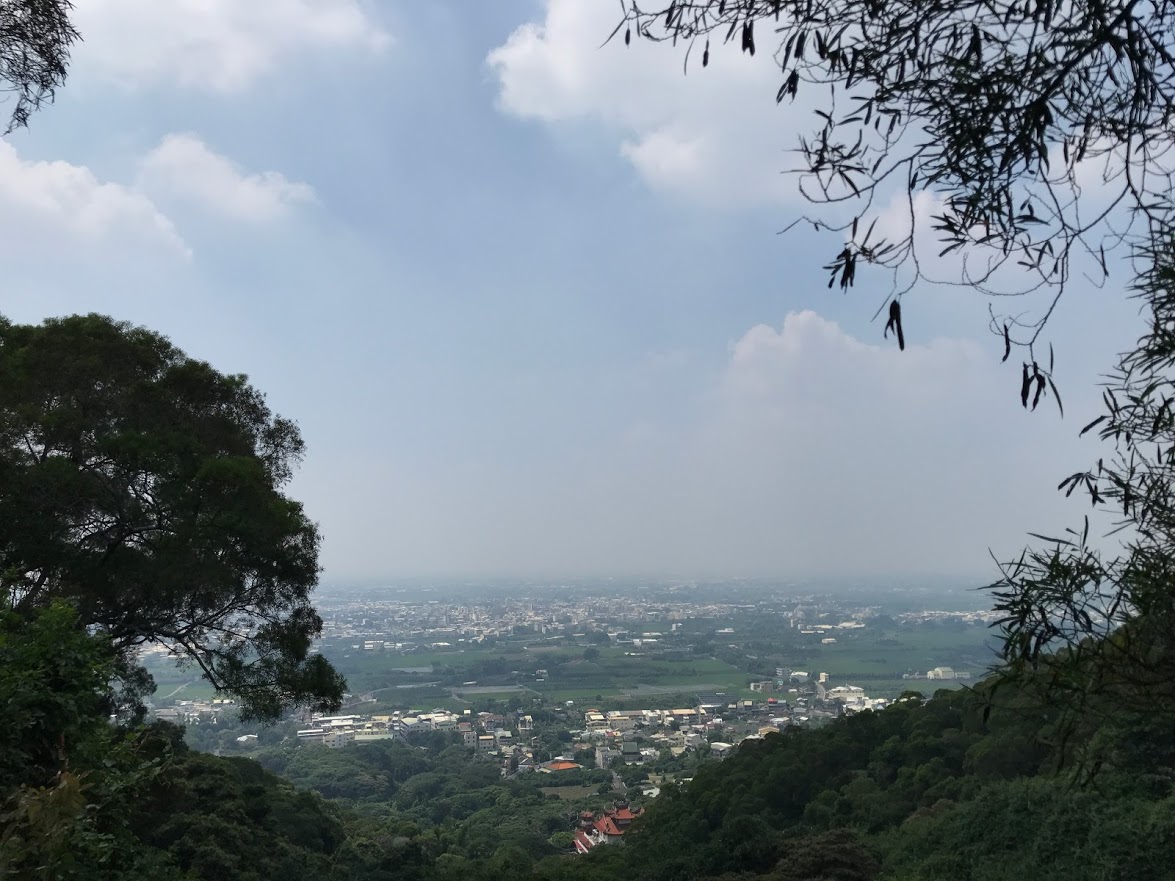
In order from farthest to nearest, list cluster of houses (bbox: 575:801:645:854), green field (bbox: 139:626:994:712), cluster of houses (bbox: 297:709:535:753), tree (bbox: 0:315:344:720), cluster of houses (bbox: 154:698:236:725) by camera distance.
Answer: green field (bbox: 139:626:994:712) < cluster of houses (bbox: 297:709:535:753) < cluster of houses (bbox: 154:698:236:725) < cluster of houses (bbox: 575:801:645:854) < tree (bbox: 0:315:344:720)

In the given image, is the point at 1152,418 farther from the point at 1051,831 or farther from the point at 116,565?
the point at 1051,831

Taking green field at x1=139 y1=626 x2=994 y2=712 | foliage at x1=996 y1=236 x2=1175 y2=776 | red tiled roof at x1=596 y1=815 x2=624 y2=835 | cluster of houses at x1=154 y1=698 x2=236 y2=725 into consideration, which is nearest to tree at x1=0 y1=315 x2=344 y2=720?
foliage at x1=996 y1=236 x2=1175 y2=776

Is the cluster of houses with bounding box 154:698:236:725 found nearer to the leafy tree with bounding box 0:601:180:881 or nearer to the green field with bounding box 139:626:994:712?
the green field with bounding box 139:626:994:712

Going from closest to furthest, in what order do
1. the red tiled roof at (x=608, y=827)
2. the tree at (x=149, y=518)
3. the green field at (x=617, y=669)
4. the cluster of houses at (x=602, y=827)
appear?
the tree at (x=149, y=518) < the cluster of houses at (x=602, y=827) < the red tiled roof at (x=608, y=827) < the green field at (x=617, y=669)

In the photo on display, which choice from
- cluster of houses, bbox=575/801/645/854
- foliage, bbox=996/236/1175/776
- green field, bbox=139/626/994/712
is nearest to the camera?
foliage, bbox=996/236/1175/776

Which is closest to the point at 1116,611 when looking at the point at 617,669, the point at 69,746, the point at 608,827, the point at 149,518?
the point at 69,746

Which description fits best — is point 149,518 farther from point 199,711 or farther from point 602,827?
point 199,711

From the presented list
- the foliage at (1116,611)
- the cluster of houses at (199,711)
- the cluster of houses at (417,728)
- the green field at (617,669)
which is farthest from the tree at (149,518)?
the green field at (617,669)

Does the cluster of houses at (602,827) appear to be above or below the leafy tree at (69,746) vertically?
below

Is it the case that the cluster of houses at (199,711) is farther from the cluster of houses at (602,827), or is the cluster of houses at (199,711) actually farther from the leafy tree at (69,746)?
the leafy tree at (69,746)

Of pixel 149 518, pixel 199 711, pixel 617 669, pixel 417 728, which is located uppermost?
pixel 149 518
